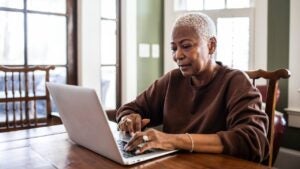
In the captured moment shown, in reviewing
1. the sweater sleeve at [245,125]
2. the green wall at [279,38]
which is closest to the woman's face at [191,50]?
the sweater sleeve at [245,125]

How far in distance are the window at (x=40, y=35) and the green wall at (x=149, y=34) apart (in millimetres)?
688

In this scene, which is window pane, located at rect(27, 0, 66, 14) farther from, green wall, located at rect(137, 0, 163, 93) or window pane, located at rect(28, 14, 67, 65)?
green wall, located at rect(137, 0, 163, 93)

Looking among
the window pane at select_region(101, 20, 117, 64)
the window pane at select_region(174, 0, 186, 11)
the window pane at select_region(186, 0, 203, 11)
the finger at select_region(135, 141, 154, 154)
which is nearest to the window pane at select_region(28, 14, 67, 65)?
the window pane at select_region(101, 20, 117, 64)

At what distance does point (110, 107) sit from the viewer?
3033 mm

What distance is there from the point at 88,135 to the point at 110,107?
81.1 inches

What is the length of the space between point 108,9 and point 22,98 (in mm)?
1213

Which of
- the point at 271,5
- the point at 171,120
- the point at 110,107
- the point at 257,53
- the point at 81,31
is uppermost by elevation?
the point at 271,5

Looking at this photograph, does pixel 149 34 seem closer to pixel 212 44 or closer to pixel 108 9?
pixel 108 9

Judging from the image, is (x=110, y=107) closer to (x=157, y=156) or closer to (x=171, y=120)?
(x=171, y=120)

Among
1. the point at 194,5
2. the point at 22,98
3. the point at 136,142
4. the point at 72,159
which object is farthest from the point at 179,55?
the point at 194,5

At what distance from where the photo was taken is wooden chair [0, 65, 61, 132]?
202cm

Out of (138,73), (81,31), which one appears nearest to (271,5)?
(138,73)

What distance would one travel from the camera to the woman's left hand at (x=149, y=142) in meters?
0.96

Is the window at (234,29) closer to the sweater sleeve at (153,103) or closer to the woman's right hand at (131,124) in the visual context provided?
the sweater sleeve at (153,103)
